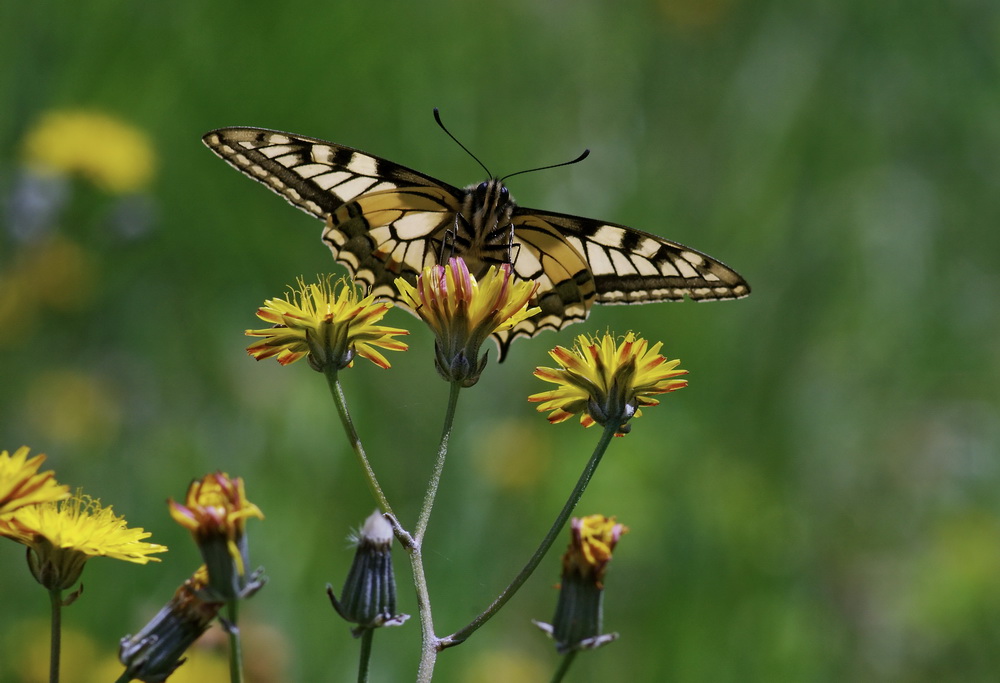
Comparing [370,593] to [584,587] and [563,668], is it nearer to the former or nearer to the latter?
[563,668]

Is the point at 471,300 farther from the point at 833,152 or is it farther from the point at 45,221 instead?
the point at 833,152

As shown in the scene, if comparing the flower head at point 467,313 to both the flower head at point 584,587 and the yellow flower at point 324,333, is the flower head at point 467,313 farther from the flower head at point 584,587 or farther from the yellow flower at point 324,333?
→ the flower head at point 584,587

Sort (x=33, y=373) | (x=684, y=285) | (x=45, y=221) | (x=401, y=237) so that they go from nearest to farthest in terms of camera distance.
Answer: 1. (x=684, y=285)
2. (x=401, y=237)
3. (x=45, y=221)
4. (x=33, y=373)

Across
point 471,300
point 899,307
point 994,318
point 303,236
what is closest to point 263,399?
point 303,236

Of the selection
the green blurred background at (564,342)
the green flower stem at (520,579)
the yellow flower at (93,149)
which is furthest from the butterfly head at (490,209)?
the yellow flower at (93,149)

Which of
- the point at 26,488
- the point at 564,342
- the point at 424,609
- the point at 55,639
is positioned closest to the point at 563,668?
the point at 424,609

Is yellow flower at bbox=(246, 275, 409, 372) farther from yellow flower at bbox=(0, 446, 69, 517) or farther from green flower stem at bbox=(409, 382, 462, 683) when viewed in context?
yellow flower at bbox=(0, 446, 69, 517)
